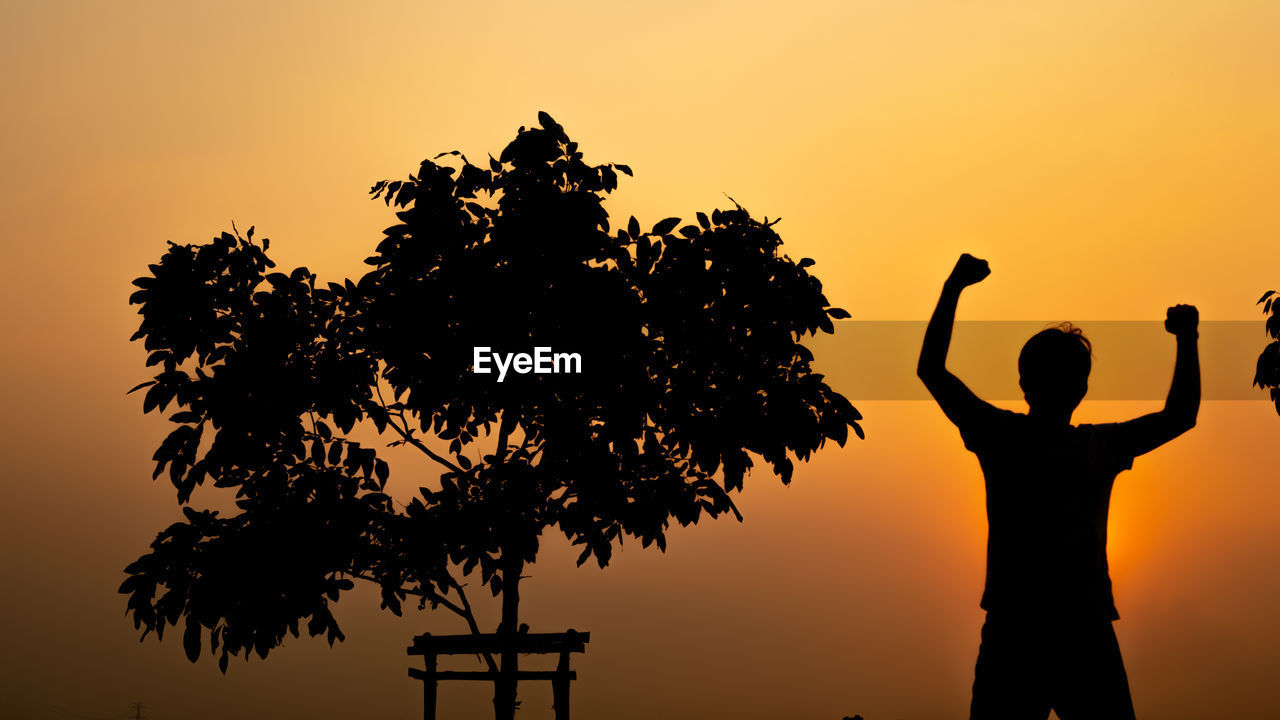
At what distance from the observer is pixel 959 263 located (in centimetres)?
353

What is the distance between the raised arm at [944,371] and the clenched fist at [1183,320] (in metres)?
0.66

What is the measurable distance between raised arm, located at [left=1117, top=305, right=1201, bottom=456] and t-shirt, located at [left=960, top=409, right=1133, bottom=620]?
0.20ft

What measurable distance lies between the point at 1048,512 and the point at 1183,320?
31.3 inches

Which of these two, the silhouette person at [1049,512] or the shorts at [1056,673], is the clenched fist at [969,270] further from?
the shorts at [1056,673]

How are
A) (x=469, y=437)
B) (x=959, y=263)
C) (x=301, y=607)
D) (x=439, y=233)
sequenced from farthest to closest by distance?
(x=469, y=437)
(x=439, y=233)
(x=301, y=607)
(x=959, y=263)

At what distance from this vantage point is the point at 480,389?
10.7 m

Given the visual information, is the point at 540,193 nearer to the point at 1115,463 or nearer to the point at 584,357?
the point at 584,357

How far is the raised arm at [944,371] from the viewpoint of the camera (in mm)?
3656

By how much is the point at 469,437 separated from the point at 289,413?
214 cm

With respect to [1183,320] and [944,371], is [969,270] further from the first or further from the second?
[1183,320]

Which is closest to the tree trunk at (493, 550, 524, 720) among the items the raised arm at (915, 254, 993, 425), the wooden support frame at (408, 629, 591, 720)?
the wooden support frame at (408, 629, 591, 720)

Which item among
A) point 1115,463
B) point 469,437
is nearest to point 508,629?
point 469,437

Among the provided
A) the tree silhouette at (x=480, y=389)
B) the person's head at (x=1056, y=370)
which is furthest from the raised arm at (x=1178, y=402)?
the tree silhouette at (x=480, y=389)

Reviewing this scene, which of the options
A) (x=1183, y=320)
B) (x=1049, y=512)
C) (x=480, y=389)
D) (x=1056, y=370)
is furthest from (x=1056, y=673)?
(x=480, y=389)
